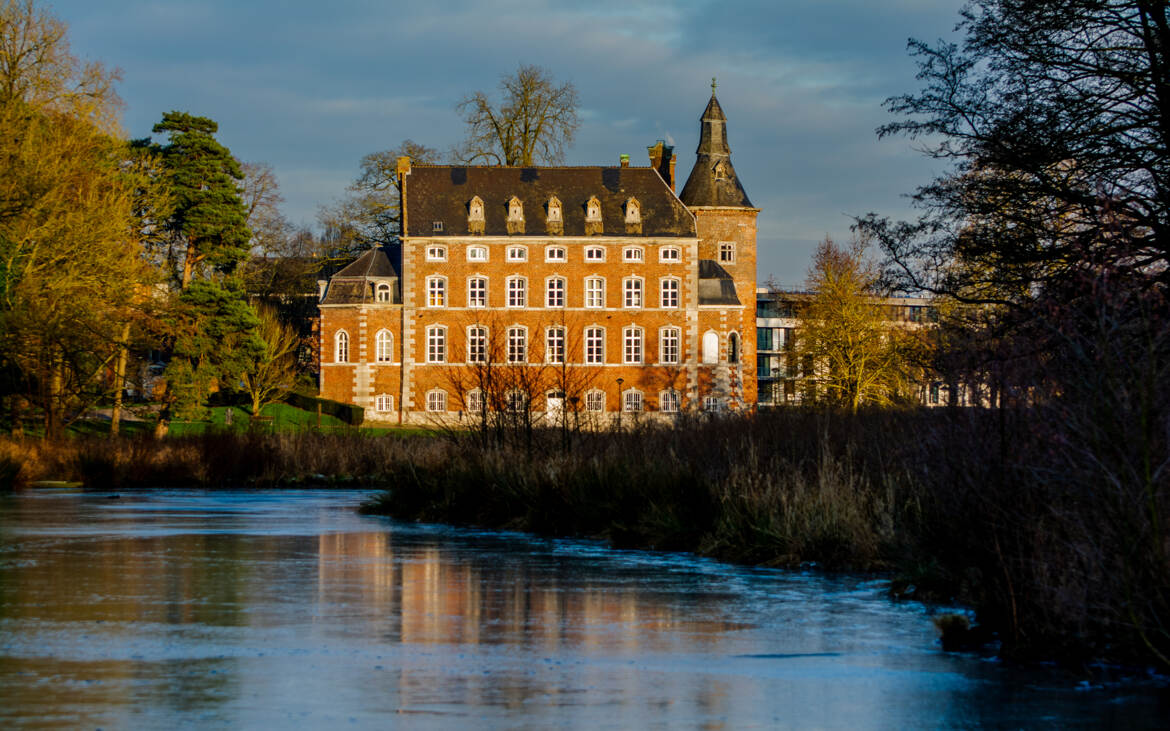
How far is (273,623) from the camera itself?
10.1 meters

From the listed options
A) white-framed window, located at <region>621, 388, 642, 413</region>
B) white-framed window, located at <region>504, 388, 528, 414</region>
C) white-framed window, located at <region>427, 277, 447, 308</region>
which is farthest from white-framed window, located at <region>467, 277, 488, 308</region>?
white-framed window, located at <region>504, 388, 528, 414</region>

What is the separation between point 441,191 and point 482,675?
63342 mm

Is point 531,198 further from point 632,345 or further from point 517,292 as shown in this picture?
point 632,345

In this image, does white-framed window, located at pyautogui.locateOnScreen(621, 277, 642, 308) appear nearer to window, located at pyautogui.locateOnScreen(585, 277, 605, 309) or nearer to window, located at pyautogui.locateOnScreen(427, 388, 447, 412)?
window, located at pyautogui.locateOnScreen(585, 277, 605, 309)

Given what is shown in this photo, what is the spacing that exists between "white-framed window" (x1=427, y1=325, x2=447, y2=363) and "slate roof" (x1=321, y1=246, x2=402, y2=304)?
2.25 m

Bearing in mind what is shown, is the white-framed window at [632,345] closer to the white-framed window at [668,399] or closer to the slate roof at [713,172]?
the white-framed window at [668,399]

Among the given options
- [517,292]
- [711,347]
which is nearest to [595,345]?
[517,292]

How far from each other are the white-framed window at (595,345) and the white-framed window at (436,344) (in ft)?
23.1

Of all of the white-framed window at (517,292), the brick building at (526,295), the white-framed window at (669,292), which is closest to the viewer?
the brick building at (526,295)

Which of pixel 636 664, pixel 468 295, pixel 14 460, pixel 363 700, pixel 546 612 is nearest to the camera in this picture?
pixel 363 700

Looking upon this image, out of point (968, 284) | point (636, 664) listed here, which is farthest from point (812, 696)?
point (968, 284)

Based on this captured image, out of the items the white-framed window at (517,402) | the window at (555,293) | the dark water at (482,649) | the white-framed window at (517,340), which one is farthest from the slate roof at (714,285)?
the dark water at (482,649)

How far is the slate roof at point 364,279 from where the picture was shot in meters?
69.4

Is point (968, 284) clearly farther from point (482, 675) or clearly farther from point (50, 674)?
point (50, 674)
